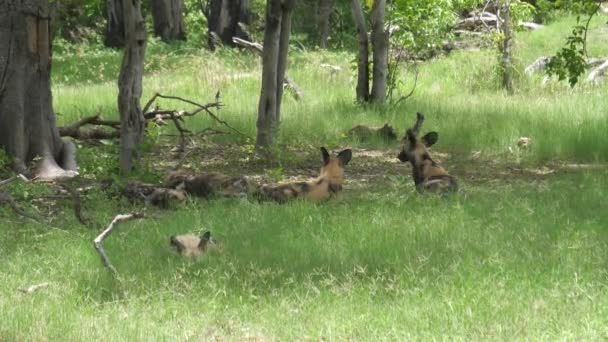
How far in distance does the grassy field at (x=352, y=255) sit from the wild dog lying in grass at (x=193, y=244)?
80mm

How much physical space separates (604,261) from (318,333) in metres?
2.20

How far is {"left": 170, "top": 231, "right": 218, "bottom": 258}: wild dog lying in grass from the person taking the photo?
7344 mm

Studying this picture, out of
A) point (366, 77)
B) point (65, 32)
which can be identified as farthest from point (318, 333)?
point (65, 32)

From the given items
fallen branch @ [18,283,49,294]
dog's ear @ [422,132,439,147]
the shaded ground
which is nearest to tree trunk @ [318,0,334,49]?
the shaded ground

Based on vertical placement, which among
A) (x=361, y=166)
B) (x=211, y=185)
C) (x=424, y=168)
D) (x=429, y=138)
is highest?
(x=429, y=138)

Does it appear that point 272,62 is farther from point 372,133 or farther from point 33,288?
point 33,288

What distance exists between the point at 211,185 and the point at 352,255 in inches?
115

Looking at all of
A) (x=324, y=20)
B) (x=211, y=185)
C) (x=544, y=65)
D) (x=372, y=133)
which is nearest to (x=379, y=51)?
(x=372, y=133)

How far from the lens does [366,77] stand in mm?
16031

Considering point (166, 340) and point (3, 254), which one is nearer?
point (166, 340)

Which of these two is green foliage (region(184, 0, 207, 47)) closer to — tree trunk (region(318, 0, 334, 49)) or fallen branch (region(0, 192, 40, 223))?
tree trunk (region(318, 0, 334, 49))

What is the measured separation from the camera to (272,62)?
11945 mm

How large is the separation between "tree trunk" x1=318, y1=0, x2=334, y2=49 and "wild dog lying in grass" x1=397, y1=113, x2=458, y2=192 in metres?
19.4

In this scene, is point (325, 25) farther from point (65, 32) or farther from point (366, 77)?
point (366, 77)
